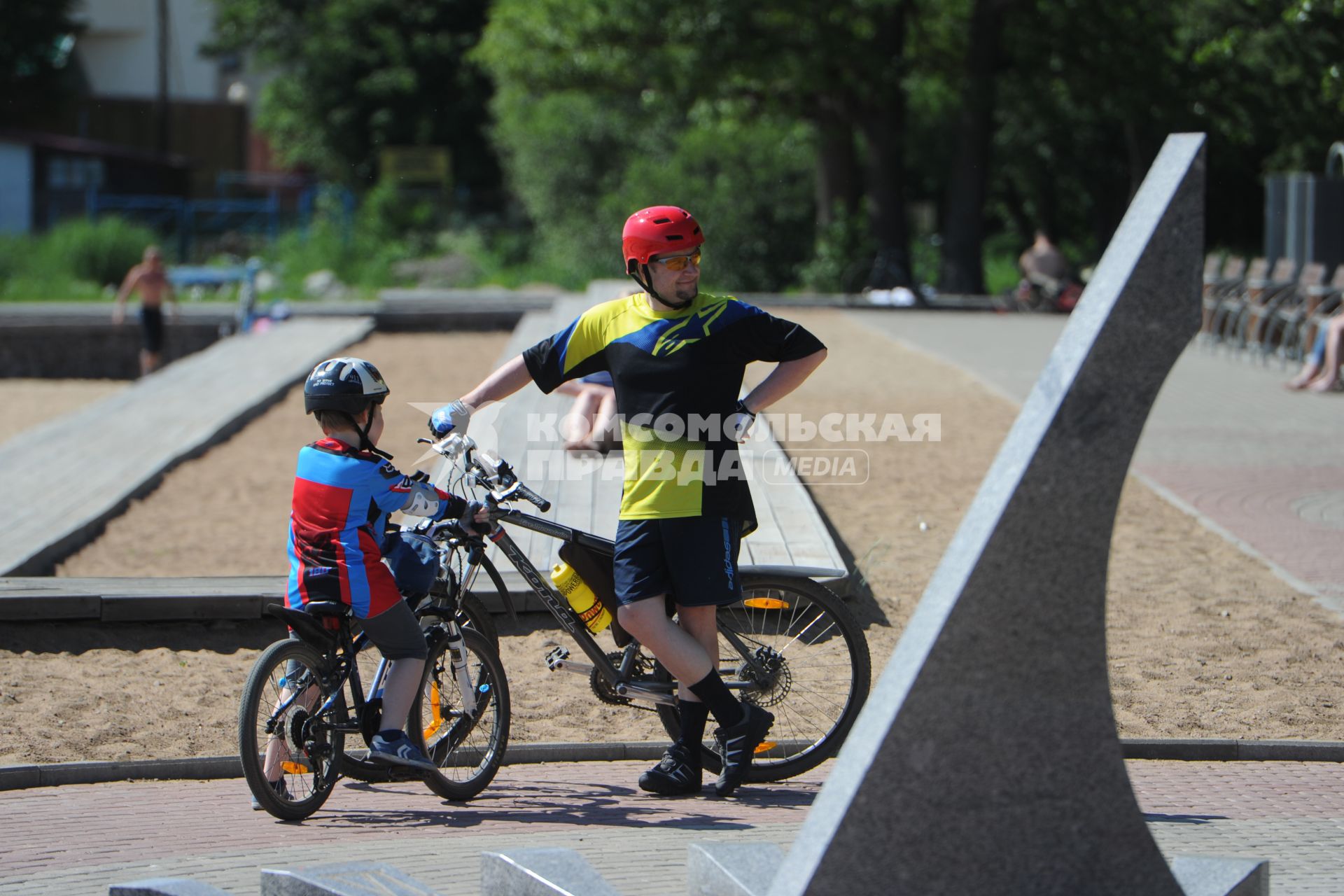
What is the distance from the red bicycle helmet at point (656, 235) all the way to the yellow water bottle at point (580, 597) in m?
0.98

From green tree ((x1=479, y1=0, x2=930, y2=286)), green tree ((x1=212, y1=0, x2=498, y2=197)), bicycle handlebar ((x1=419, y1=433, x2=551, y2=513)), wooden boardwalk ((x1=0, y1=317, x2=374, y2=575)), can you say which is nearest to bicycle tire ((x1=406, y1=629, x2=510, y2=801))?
bicycle handlebar ((x1=419, y1=433, x2=551, y2=513))

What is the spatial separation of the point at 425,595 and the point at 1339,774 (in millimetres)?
2992

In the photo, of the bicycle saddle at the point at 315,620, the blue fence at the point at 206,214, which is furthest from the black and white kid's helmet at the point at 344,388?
the blue fence at the point at 206,214

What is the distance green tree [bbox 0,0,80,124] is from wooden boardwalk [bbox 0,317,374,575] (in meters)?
34.3

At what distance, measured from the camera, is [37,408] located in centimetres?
1816

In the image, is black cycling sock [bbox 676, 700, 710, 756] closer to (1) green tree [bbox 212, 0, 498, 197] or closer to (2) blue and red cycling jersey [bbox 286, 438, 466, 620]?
(2) blue and red cycling jersey [bbox 286, 438, 466, 620]

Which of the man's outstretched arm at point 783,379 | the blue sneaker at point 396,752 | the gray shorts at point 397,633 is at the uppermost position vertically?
the man's outstretched arm at point 783,379

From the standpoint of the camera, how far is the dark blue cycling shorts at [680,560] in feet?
15.0

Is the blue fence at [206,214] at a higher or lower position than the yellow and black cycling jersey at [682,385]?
lower

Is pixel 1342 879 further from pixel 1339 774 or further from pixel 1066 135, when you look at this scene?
pixel 1066 135

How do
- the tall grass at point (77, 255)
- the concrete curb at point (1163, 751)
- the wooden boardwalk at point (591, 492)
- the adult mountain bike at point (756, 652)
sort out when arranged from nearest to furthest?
the adult mountain bike at point (756, 652) → the concrete curb at point (1163, 751) → the wooden boardwalk at point (591, 492) → the tall grass at point (77, 255)

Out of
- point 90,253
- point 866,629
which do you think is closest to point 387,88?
point 90,253

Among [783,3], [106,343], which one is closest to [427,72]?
[783,3]

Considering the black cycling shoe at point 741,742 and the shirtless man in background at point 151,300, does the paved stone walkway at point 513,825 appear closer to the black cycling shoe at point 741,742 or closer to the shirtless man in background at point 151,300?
the black cycling shoe at point 741,742
